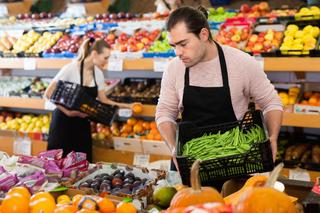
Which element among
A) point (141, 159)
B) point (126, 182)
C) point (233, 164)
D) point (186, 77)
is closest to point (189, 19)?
point (186, 77)

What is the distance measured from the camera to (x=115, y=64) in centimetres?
475

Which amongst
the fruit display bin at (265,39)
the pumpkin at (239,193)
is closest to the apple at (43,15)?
the fruit display bin at (265,39)

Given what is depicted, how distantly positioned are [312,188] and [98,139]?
11.4 ft

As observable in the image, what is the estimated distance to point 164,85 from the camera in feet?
8.57

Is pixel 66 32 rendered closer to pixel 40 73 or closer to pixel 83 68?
pixel 40 73

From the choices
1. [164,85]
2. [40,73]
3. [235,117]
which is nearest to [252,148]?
[235,117]

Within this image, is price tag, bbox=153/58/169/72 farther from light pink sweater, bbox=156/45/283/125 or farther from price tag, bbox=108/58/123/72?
light pink sweater, bbox=156/45/283/125

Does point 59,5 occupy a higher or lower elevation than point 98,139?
higher

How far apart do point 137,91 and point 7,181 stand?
279 centimetres

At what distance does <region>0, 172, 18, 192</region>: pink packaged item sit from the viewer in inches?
91.7

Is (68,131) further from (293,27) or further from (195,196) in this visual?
(195,196)

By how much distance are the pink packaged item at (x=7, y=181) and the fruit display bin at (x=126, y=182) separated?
327mm

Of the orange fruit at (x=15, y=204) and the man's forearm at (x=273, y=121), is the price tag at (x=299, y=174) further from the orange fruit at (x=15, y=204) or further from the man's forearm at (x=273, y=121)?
the orange fruit at (x=15, y=204)

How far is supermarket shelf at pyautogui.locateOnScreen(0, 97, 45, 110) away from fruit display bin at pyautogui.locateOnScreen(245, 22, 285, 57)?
2.55 m
